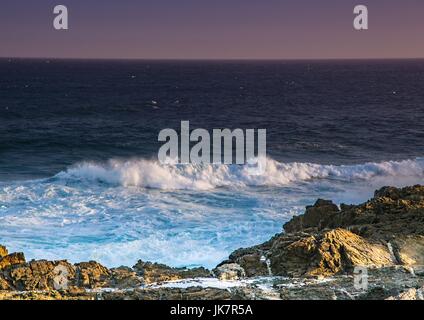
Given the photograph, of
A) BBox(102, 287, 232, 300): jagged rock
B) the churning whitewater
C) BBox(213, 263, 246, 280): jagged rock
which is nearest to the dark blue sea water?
the churning whitewater

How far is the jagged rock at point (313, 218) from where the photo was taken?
17625 mm

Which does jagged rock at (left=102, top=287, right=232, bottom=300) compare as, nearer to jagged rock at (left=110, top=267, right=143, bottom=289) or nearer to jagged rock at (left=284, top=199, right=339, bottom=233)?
jagged rock at (left=110, top=267, right=143, bottom=289)

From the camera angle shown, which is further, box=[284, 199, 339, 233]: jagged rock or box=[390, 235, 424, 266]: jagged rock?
box=[284, 199, 339, 233]: jagged rock

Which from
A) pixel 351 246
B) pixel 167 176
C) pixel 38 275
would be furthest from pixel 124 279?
pixel 167 176

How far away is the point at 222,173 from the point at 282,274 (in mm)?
23205

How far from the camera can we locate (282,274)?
13320 millimetres

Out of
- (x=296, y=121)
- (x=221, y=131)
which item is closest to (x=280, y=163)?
(x=221, y=131)

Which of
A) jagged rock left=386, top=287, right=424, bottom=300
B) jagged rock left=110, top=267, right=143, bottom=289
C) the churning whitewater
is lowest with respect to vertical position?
the churning whitewater

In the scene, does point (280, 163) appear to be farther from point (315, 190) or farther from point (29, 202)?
point (29, 202)

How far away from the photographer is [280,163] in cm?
4066

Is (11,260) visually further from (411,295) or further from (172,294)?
(411,295)

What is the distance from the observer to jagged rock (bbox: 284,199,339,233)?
1762cm

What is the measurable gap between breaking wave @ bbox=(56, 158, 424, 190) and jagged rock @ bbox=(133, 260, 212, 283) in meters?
18.4

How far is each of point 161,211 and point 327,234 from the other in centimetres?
1468
